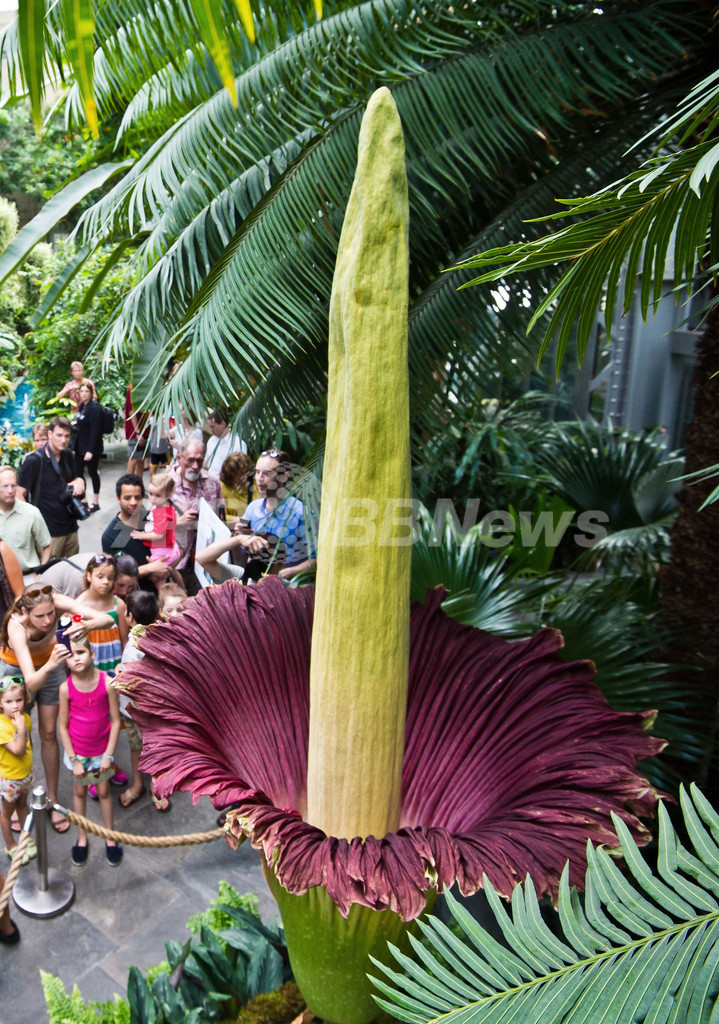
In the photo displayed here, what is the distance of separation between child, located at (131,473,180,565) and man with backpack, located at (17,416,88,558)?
0.78m

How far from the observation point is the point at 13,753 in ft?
10.3

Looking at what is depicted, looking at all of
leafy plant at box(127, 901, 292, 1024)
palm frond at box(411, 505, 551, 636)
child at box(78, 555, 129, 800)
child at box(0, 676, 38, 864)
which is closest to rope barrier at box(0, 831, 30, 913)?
child at box(0, 676, 38, 864)

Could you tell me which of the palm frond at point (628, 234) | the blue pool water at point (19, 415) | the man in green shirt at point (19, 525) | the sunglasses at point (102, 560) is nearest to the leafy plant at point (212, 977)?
the sunglasses at point (102, 560)

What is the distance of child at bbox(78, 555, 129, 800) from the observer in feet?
11.6

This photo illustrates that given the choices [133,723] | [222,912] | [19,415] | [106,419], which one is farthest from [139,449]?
[19,415]

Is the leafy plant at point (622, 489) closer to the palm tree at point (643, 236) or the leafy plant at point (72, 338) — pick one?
the palm tree at point (643, 236)

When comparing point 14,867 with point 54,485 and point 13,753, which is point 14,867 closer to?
point 13,753

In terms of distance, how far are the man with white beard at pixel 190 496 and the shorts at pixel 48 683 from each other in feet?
4.05

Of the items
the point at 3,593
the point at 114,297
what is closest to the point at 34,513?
the point at 3,593

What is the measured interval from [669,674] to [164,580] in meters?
2.49

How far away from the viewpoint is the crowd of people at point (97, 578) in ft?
10.8

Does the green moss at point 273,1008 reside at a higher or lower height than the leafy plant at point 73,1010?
higher

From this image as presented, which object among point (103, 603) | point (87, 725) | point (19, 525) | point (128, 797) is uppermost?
point (19, 525)

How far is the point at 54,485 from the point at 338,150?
346cm
